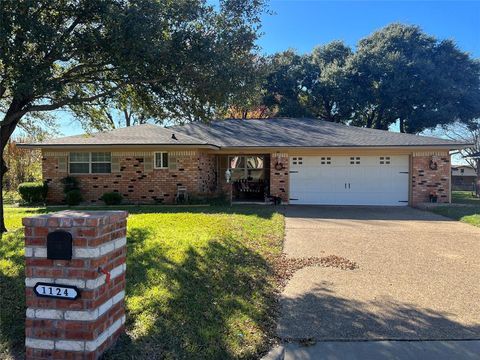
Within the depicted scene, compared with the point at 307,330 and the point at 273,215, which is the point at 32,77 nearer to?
the point at 307,330

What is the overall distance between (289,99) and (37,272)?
2766 cm

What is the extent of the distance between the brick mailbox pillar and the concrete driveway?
1.94 metres

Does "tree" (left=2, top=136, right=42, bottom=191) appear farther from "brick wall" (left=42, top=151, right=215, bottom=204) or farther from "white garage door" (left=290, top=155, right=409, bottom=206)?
"white garage door" (left=290, top=155, right=409, bottom=206)

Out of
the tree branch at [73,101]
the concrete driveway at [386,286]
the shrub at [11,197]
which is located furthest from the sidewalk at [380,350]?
the shrub at [11,197]

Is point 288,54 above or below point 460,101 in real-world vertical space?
above

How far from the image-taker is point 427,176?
15.8 meters

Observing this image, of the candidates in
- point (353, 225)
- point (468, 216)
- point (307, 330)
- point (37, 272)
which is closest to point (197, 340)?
point (307, 330)

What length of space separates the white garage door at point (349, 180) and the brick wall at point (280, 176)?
0.28m

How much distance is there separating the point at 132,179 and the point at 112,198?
1180 mm

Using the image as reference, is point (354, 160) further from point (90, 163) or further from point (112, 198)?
point (90, 163)

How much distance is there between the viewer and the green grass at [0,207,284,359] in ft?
11.4

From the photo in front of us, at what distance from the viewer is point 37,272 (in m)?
2.97

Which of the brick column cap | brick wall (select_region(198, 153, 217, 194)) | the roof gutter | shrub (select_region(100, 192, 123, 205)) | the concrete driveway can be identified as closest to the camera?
the brick column cap

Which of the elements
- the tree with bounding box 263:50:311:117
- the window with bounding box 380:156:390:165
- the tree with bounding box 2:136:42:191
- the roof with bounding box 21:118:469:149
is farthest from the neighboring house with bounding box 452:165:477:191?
the tree with bounding box 2:136:42:191
